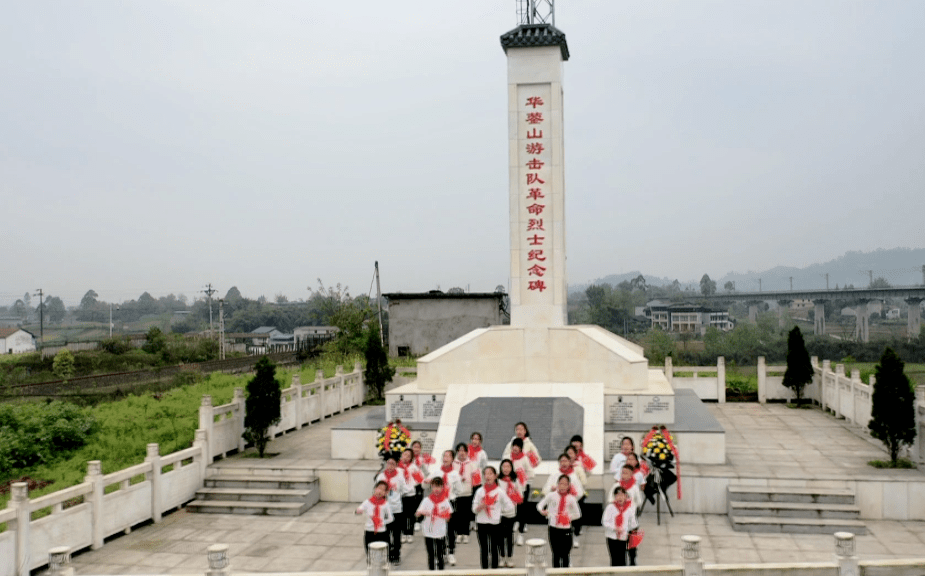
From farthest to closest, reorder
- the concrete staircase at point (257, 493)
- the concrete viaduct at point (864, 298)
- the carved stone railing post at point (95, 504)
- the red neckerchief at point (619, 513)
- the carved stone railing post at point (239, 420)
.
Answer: the concrete viaduct at point (864, 298) → the carved stone railing post at point (239, 420) → the concrete staircase at point (257, 493) → the carved stone railing post at point (95, 504) → the red neckerchief at point (619, 513)

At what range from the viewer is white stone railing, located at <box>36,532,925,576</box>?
17.5 ft

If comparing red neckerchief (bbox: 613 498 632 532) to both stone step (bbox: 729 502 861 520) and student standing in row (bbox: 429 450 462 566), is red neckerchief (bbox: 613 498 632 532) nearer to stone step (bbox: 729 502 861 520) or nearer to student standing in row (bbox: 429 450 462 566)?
student standing in row (bbox: 429 450 462 566)

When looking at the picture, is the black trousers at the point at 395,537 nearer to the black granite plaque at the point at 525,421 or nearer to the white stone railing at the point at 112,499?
the black granite plaque at the point at 525,421

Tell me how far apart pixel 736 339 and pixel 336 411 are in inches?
1384

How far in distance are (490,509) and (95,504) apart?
485cm

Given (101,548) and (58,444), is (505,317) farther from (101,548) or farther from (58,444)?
(101,548)

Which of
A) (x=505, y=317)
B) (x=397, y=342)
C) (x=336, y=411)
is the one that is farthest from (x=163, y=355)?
(x=336, y=411)

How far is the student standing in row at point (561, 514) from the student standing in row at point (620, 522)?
34 centimetres

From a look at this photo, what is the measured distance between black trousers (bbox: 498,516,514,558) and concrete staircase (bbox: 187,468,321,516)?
3606 millimetres

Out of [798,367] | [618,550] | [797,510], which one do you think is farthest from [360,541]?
[798,367]

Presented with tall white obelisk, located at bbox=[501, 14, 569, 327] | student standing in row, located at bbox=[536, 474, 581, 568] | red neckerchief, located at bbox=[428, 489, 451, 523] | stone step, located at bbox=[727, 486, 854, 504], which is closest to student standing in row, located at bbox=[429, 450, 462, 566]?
red neckerchief, located at bbox=[428, 489, 451, 523]

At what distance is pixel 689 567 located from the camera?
5332 mm

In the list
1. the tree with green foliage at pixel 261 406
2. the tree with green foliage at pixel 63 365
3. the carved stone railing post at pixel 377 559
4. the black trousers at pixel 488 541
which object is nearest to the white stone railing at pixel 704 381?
the tree with green foliage at pixel 261 406

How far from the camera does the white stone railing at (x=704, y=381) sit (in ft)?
59.3
